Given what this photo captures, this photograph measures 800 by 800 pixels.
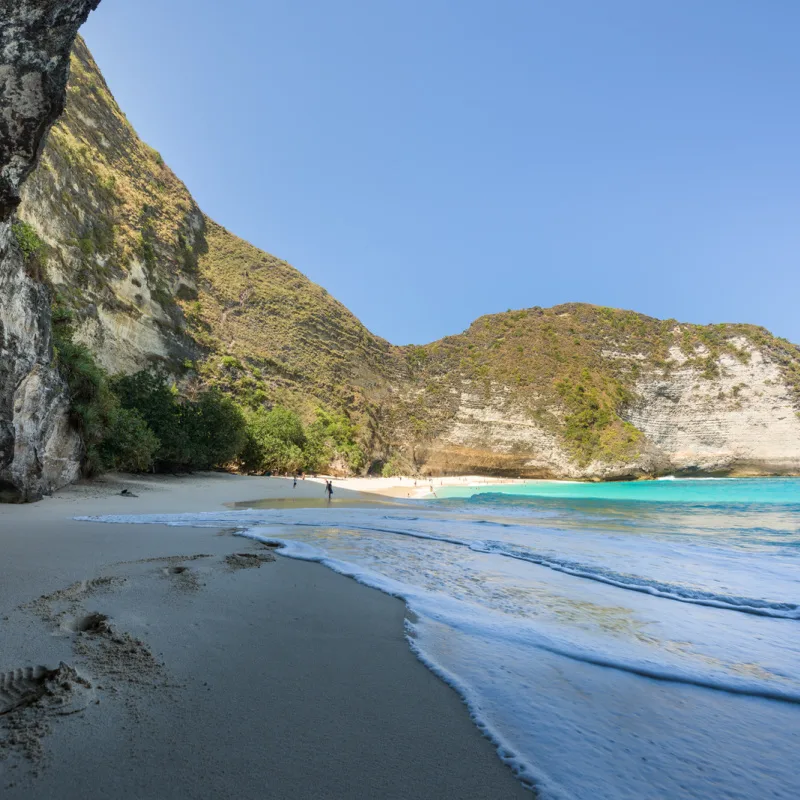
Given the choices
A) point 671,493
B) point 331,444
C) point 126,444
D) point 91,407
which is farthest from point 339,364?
point 91,407

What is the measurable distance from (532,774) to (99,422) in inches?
706

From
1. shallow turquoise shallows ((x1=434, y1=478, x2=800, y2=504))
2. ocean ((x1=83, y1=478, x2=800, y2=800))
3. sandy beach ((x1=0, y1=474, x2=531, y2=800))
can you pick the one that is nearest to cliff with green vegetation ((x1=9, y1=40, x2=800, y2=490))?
shallow turquoise shallows ((x1=434, y1=478, x2=800, y2=504))

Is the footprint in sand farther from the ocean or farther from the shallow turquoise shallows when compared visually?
the shallow turquoise shallows

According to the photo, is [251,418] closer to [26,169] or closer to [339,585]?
[26,169]

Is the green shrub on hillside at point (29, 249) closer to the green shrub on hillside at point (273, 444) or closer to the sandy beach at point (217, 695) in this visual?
the sandy beach at point (217, 695)

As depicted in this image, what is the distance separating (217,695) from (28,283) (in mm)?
12368

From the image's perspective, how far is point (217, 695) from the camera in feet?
7.47

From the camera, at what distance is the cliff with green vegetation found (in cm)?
3462

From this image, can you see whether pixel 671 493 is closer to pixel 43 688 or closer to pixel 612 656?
pixel 612 656

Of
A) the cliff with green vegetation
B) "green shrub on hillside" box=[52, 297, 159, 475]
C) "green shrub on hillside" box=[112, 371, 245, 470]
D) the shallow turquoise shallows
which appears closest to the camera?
"green shrub on hillside" box=[52, 297, 159, 475]

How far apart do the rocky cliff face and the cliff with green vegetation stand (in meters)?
13.4

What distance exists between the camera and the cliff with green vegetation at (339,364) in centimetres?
3462

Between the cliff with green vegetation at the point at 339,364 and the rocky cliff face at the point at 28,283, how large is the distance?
1337 centimetres

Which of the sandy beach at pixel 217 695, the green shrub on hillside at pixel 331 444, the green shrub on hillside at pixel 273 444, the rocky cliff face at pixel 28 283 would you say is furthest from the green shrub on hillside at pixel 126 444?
the green shrub on hillside at pixel 331 444
